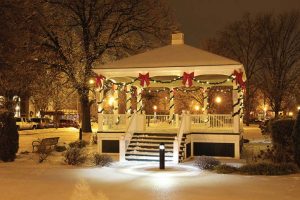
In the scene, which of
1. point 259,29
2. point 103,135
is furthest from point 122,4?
point 259,29

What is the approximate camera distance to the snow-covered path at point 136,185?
12109 mm

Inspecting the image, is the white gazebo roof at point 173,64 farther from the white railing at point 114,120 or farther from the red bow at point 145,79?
the white railing at point 114,120

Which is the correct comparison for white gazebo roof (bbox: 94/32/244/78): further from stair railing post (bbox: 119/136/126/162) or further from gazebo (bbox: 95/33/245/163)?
stair railing post (bbox: 119/136/126/162)

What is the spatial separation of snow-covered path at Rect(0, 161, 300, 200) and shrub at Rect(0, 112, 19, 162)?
2.77 metres

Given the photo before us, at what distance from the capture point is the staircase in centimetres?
2091

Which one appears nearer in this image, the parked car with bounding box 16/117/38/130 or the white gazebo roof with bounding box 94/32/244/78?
the white gazebo roof with bounding box 94/32/244/78

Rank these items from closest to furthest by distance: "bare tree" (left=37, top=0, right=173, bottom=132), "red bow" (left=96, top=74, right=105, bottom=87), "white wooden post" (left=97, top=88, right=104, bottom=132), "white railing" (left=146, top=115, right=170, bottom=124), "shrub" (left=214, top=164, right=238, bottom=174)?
"shrub" (left=214, top=164, right=238, bottom=174)
"white wooden post" (left=97, top=88, right=104, bottom=132)
"red bow" (left=96, top=74, right=105, bottom=87)
"white railing" (left=146, top=115, right=170, bottom=124)
"bare tree" (left=37, top=0, right=173, bottom=132)

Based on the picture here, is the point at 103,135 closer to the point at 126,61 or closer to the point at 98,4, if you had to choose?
Result: the point at 126,61

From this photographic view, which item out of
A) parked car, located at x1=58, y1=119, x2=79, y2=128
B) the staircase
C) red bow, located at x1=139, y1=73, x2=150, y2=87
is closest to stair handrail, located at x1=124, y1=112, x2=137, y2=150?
the staircase

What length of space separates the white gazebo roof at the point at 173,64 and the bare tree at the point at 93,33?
30.9 feet

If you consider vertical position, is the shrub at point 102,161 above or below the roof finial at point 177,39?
below

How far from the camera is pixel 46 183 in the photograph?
14.2 m

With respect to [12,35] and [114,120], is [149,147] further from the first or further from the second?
[12,35]

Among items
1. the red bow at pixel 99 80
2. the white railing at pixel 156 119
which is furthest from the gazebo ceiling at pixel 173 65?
the white railing at pixel 156 119
